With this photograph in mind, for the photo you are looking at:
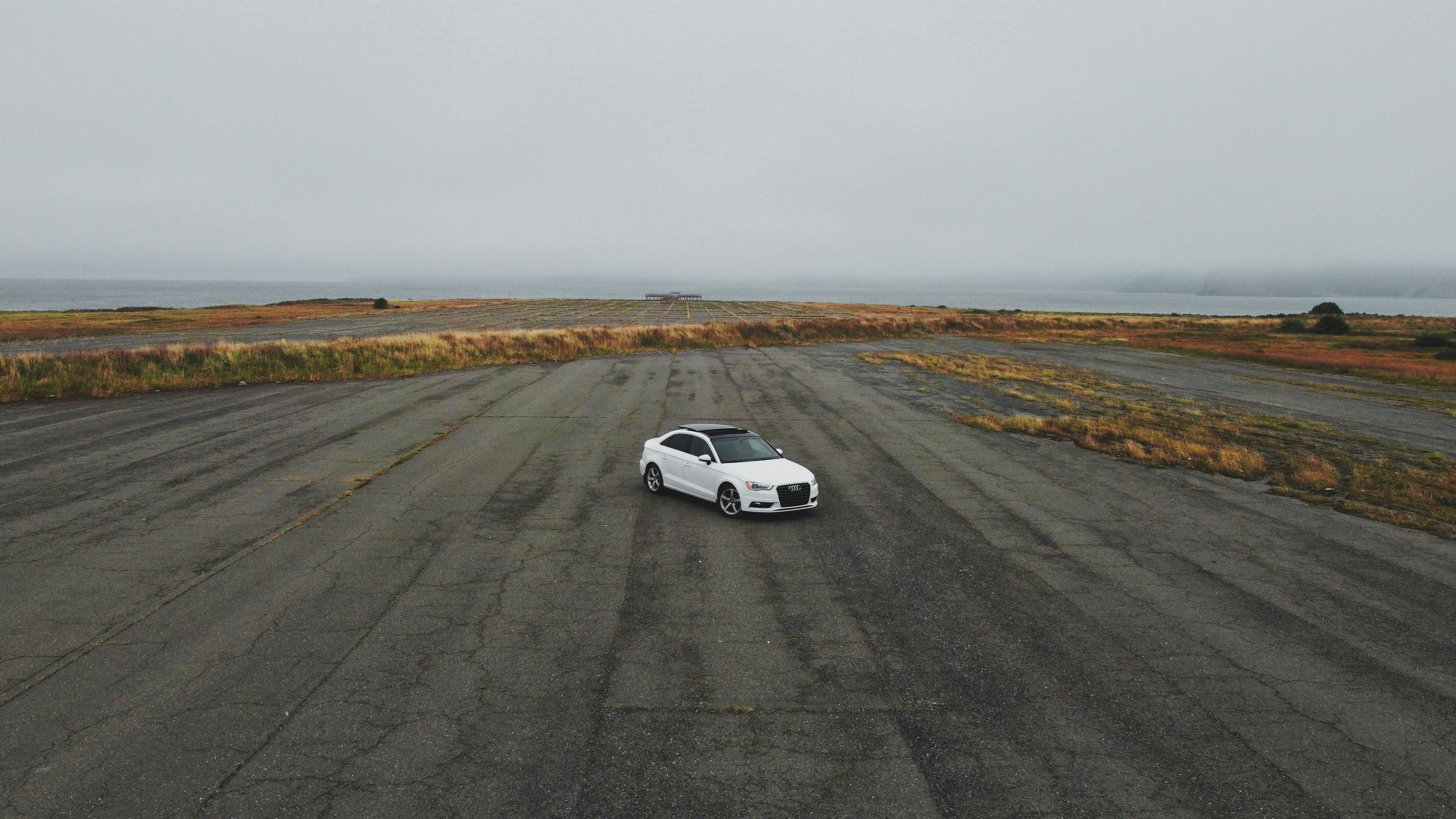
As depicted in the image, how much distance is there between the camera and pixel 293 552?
38.0 feet

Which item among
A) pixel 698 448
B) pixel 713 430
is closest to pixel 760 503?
pixel 698 448

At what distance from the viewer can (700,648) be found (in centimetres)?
853

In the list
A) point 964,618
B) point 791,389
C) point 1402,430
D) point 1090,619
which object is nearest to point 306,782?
point 964,618

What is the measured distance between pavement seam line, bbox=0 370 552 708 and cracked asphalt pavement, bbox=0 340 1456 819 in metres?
0.07

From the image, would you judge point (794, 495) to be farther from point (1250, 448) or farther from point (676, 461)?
point (1250, 448)

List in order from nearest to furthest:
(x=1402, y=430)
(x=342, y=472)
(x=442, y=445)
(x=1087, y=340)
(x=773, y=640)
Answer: (x=773, y=640) → (x=342, y=472) → (x=442, y=445) → (x=1402, y=430) → (x=1087, y=340)

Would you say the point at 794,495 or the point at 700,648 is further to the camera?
the point at 794,495

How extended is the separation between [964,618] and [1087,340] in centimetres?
6603

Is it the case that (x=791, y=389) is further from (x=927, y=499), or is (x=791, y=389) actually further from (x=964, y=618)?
(x=964, y=618)

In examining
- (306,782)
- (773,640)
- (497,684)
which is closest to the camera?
(306,782)

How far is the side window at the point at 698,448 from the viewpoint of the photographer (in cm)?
1452

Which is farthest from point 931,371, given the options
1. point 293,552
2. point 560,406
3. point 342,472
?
point 293,552

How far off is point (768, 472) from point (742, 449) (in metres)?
1.08

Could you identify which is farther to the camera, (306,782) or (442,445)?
(442,445)
